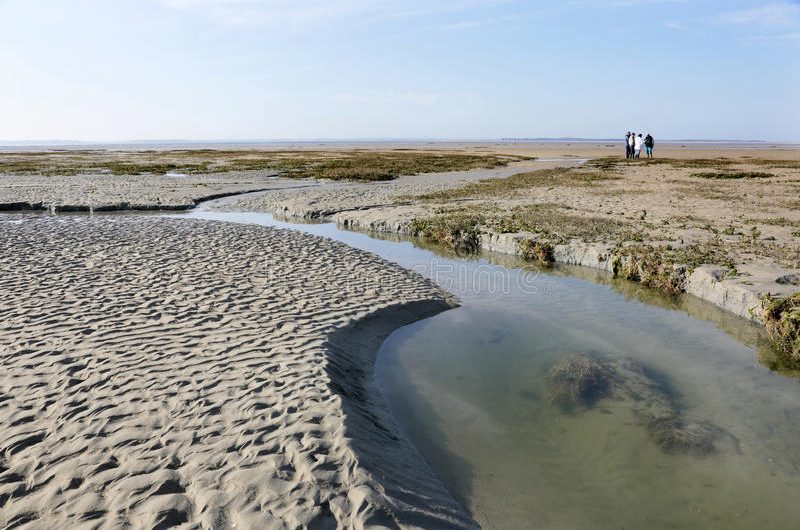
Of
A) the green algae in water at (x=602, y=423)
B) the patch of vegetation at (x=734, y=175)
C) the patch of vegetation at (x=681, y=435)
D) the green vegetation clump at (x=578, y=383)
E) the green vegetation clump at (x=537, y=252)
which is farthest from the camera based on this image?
the patch of vegetation at (x=734, y=175)

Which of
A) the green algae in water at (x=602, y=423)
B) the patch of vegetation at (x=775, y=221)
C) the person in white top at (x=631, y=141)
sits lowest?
the green algae in water at (x=602, y=423)

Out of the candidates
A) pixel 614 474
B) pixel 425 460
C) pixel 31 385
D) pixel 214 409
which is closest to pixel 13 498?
pixel 214 409

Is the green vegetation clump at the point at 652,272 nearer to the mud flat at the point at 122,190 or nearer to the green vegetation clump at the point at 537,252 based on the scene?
the green vegetation clump at the point at 537,252

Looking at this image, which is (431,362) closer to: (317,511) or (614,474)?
(614,474)

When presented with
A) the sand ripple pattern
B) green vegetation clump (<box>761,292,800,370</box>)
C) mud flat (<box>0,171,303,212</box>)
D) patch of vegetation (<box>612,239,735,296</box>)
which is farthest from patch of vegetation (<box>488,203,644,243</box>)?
mud flat (<box>0,171,303,212</box>)

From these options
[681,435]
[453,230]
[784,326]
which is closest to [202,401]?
[681,435]

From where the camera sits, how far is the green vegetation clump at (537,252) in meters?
15.0

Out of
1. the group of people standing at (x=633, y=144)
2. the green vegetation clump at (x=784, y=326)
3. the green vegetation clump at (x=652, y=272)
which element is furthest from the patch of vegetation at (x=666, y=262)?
the group of people standing at (x=633, y=144)

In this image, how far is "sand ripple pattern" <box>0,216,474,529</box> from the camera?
4.46 meters

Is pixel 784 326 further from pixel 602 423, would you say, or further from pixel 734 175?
pixel 734 175

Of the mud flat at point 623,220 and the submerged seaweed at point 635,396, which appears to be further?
the mud flat at point 623,220

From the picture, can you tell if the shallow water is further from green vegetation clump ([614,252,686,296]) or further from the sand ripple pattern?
the sand ripple pattern

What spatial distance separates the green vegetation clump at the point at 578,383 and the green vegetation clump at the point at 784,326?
3.47 meters

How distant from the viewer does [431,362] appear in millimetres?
8703
